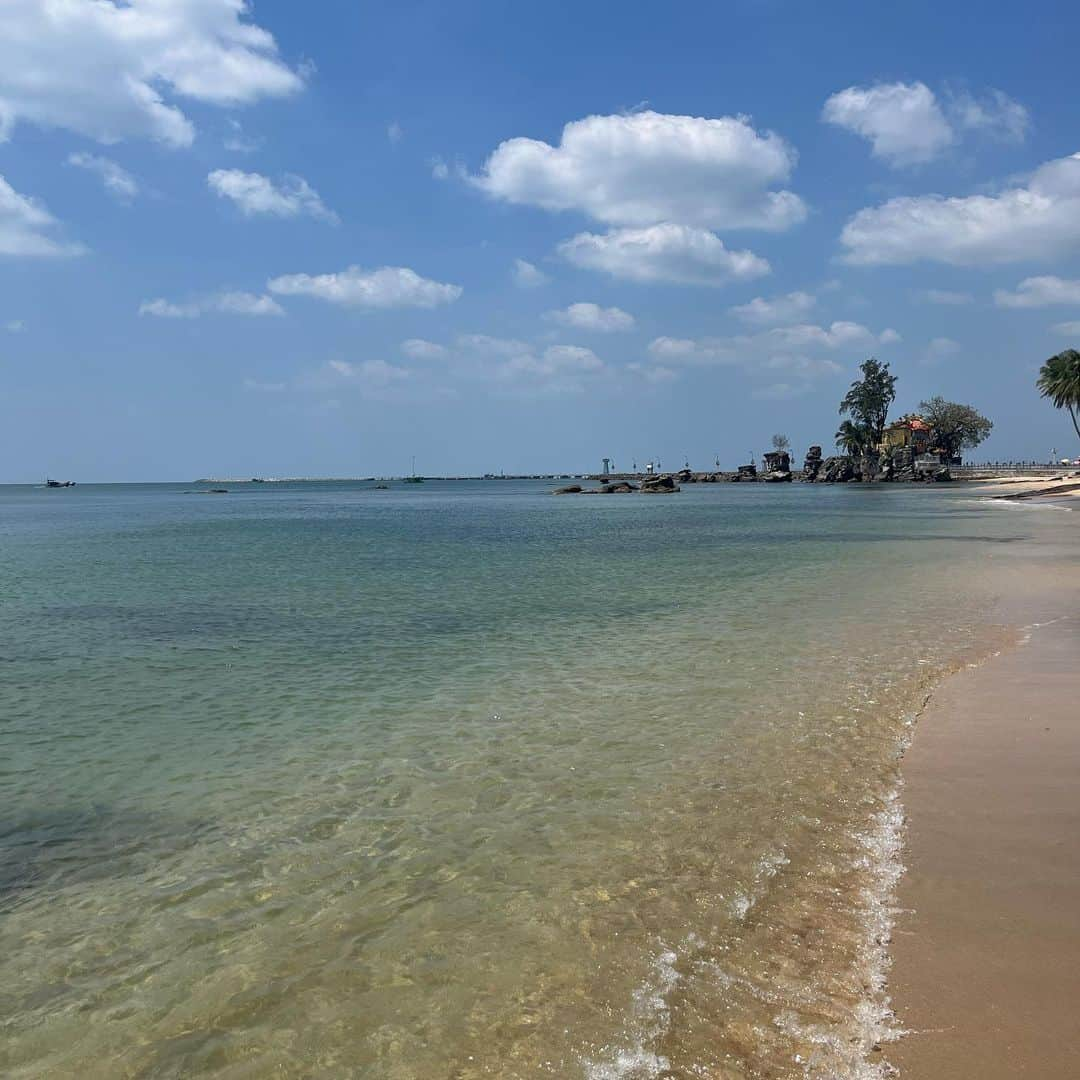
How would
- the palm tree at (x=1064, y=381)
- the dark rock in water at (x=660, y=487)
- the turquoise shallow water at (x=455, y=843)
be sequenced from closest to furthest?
the turquoise shallow water at (x=455, y=843), the palm tree at (x=1064, y=381), the dark rock in water at (x=660, y=487)

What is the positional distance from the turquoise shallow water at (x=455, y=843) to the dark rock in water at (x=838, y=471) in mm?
146536

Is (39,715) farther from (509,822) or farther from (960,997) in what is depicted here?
(960,997)

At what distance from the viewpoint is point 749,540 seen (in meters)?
39.6

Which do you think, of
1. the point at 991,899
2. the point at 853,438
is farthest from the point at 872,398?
the point at 991,899

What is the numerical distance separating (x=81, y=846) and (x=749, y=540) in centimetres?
3603

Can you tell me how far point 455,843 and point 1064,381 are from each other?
114 meters

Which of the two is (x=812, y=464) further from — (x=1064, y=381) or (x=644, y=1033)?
(x=644, y=1033)

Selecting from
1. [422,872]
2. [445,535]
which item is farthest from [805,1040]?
[445,535]

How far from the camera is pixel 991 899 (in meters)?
4.99

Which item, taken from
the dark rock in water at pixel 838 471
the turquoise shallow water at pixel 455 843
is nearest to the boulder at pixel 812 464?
the dark rock in water at pixel 838 471

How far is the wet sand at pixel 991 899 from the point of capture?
368 centimetres

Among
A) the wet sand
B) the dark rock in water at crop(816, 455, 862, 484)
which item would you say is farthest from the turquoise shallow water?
the dark rock in water at crop(816, 455, 862, 484)

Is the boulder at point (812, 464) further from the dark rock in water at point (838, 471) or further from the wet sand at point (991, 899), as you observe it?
the wet sand at point (991, 899)

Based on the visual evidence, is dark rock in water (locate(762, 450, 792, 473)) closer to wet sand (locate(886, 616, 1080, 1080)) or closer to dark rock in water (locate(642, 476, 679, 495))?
dark rock in water (locate(642, 476, 679, 495))
